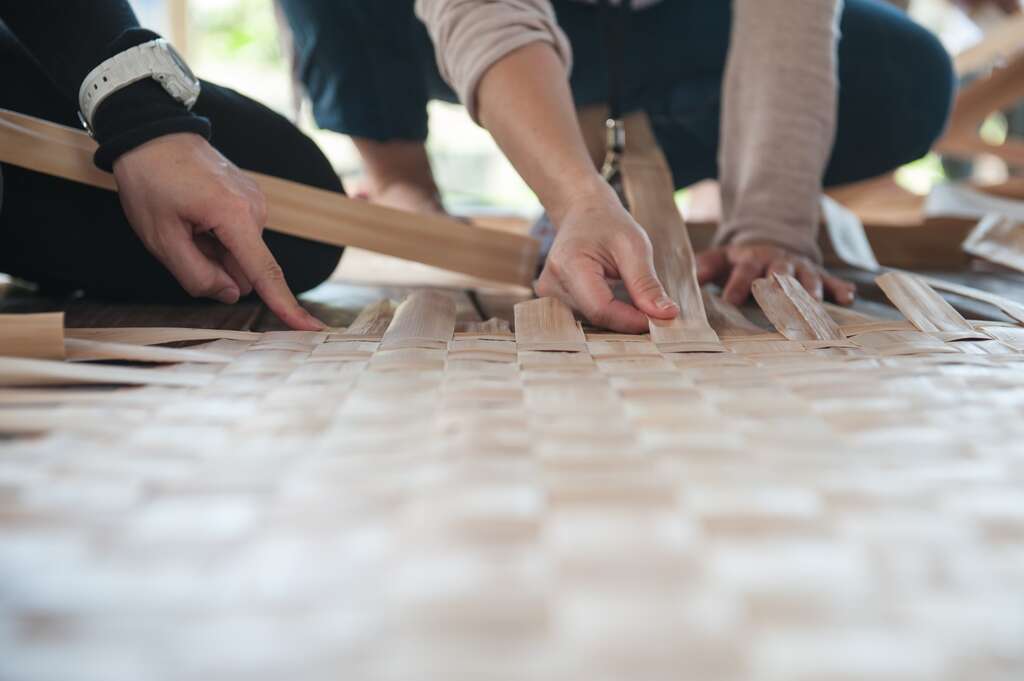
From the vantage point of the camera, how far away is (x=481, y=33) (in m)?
0.80

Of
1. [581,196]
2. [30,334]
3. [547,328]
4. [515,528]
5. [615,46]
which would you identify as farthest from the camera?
[615,46]

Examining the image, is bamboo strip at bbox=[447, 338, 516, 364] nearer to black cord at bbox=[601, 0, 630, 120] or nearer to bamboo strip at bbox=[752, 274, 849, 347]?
bamboo strip at bbox=[752, 274, 849, 347]

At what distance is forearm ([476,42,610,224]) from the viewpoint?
2.43ft

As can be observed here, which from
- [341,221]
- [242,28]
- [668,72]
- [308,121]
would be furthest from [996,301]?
[242,28]

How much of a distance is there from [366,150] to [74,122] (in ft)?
1.88

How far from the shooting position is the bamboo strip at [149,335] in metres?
0.56

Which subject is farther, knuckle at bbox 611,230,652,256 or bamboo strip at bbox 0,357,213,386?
knuckle at bbox 611,230,652,256

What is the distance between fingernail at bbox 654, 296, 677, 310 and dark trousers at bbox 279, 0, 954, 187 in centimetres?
66

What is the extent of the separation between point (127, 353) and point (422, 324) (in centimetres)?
20

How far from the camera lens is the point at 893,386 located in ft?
1.53

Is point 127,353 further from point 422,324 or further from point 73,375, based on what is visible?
point 422,324

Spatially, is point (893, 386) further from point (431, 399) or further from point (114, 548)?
point (114, 548)

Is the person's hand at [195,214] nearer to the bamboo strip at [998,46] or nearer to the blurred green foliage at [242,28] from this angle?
the bamboo strip at [998,46]

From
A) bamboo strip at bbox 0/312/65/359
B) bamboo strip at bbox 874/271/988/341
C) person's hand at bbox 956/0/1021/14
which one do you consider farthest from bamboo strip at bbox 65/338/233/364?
person's hand at bbox 956/0/1021/14
